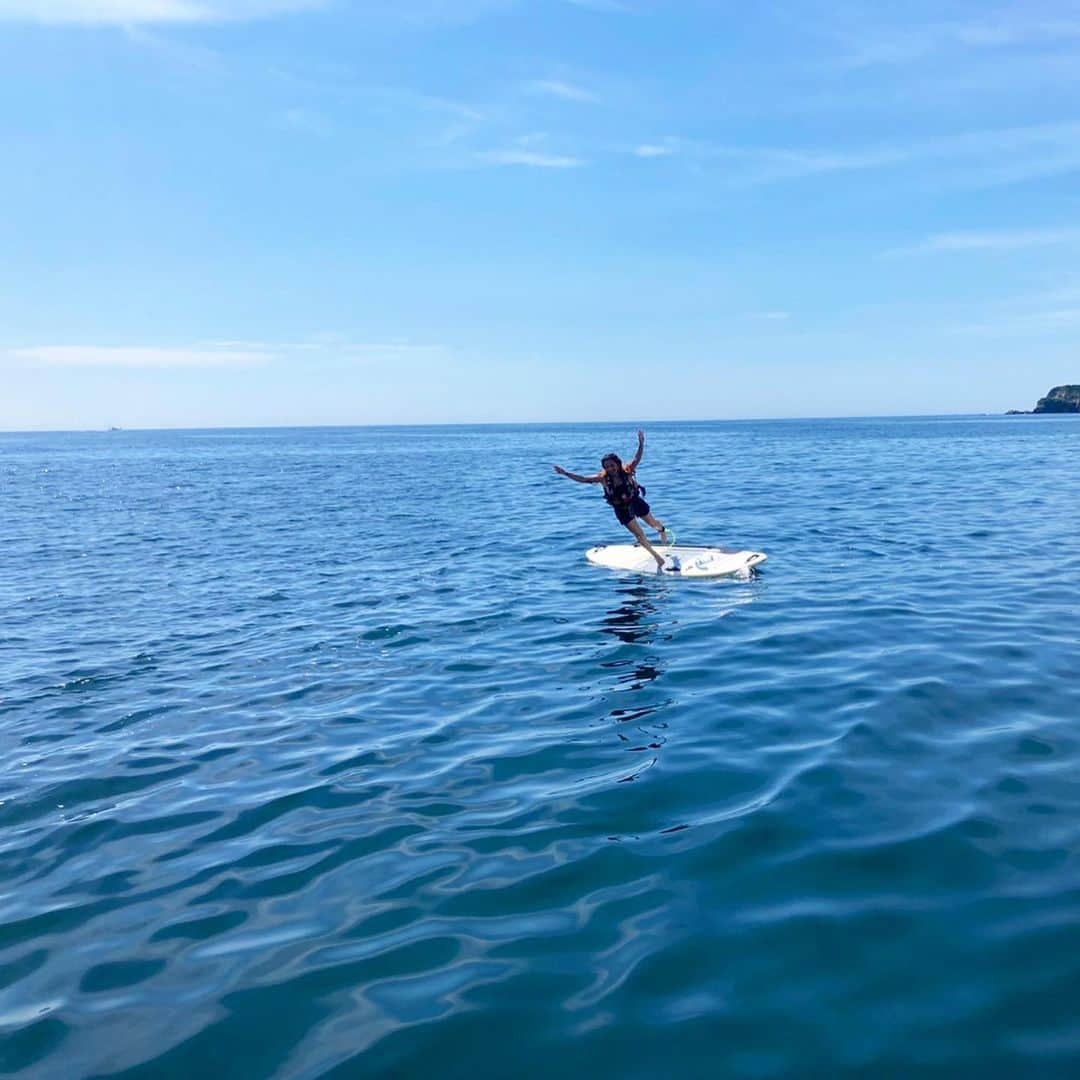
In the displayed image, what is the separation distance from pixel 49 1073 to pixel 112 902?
174cm

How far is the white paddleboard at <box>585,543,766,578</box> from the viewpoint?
53.9 ft

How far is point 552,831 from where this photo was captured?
6453mm

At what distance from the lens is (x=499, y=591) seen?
1591cm

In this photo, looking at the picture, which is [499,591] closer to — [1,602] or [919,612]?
[919,612]

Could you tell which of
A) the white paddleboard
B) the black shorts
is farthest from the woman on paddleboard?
the white paddleboard

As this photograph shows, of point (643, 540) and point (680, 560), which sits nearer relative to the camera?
point (643, 540)

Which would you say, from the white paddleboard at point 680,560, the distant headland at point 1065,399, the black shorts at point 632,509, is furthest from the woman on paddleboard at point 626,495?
the distant headland at point 1065,399

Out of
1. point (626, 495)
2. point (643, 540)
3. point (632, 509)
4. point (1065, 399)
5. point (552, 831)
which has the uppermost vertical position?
point (1065, 399)

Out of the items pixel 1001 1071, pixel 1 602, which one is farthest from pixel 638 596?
pixel 1 602

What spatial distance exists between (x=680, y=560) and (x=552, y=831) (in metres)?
11.4

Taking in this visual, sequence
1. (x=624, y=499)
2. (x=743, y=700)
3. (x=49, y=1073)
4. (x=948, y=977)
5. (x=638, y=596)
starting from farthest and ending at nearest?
(x=624, y=499), (x=638, y=596), (x=743, y=700), (x=948, y=977), (x=49, y=1073)

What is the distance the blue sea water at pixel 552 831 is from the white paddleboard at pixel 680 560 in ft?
4.04

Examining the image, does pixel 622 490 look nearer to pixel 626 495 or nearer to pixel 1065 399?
pixel 626 495

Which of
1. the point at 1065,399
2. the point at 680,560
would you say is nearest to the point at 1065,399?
the point at 1065,399
